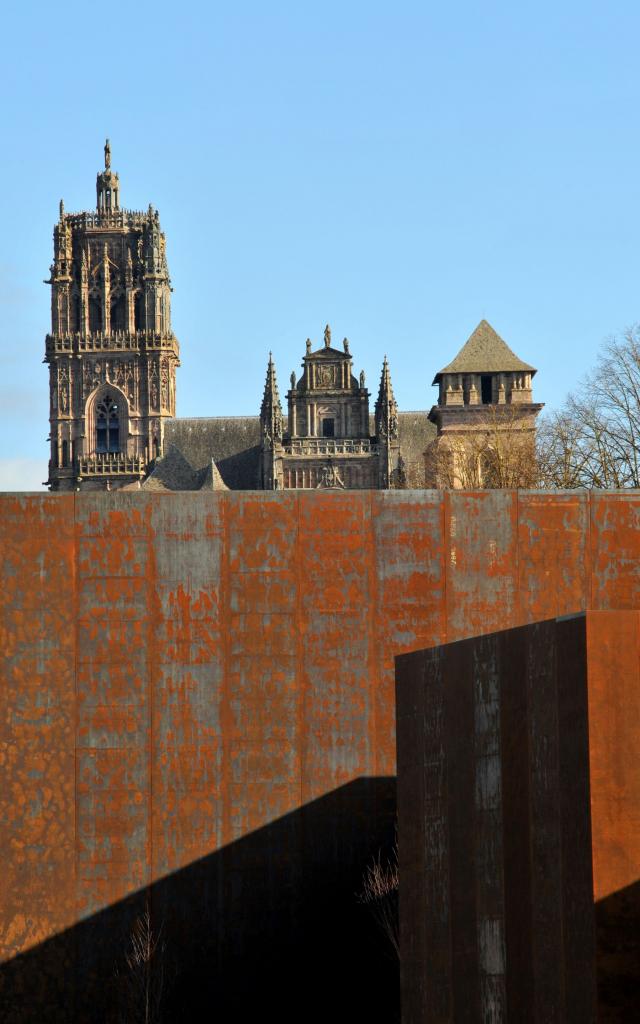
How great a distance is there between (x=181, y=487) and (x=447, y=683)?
285 feet

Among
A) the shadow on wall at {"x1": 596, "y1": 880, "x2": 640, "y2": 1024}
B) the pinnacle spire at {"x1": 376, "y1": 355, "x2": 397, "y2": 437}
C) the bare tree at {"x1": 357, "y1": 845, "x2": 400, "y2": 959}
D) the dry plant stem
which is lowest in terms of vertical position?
the dry plant stem

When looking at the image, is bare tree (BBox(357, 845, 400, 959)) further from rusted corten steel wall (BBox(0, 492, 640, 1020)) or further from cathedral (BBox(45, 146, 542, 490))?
cathedral (BBox(45, 146, 542, 490))

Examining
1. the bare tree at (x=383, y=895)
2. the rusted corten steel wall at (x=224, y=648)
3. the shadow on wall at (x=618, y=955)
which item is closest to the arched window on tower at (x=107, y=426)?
the rusted corten steel wall at (x=224, y=648)

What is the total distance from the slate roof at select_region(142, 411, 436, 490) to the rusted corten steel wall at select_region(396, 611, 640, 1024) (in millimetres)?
79133

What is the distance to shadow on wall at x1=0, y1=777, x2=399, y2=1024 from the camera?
2570 cm

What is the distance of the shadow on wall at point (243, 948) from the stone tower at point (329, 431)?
6663cm

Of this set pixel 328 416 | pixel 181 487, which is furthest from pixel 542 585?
pixel 181 487

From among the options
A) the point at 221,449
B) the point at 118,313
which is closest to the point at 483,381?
the point at 221,449

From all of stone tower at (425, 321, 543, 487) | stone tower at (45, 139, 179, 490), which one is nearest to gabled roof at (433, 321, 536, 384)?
stone tower at (425, 321, 543, 487)

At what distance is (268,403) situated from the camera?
96.5 metres

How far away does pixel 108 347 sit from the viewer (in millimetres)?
111250

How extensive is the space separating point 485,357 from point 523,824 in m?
81.1

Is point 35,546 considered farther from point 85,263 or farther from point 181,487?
point 85,263

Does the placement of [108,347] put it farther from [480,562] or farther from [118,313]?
[480,562]
